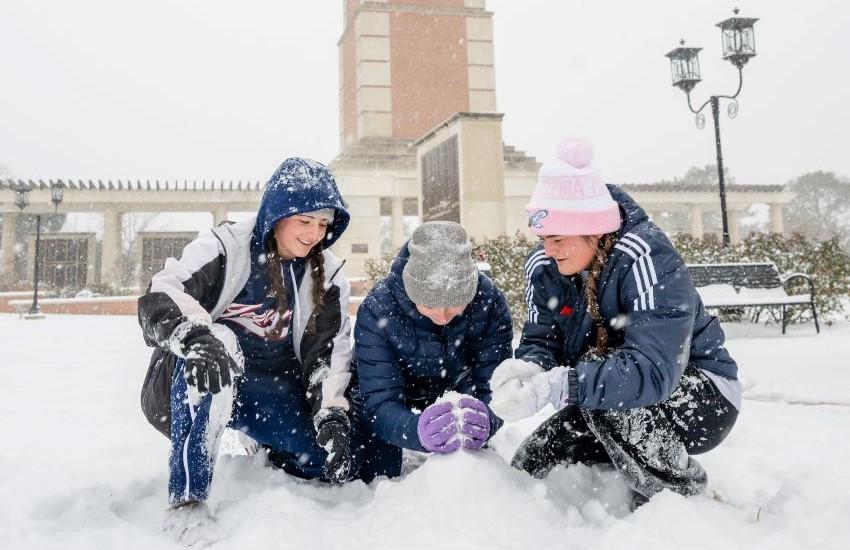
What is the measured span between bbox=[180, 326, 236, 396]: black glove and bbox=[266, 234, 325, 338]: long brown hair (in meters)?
0.47

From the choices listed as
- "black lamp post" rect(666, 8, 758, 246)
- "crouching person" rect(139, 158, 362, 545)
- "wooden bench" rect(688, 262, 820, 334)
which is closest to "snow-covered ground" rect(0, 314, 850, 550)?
"crouching person" rect(139, 158, 362, 545)

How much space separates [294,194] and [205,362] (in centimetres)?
75

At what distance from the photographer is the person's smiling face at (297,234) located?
2.25 metres

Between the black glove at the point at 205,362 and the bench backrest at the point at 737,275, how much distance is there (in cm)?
594

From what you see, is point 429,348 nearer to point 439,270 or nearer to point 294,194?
point 439,270

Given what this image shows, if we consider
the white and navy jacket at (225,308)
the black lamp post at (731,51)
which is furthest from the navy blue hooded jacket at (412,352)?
the black lamp post at (731,51)

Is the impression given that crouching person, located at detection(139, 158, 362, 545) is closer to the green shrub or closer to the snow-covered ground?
the snow-covered ground

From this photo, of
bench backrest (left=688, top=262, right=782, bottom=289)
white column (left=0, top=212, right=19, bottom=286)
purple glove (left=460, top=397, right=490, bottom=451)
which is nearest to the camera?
purple glove (left=460, top=397, right=490, bottom=451)

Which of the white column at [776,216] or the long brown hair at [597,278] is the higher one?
the white column at [776,216]

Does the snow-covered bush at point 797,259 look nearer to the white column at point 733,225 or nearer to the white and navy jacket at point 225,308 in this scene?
the white and navy jacket at point 225,308

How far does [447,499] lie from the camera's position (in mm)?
1738

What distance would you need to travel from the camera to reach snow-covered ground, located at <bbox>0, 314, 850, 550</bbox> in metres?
1.62

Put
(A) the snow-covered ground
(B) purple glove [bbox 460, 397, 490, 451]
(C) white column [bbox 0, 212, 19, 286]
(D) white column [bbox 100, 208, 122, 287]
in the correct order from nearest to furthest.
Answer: (A) the snow-covered ground
(B) purple glove [bbox 460, 397, 490, 451]
(C) white column [bbox 0, 212, 19, 286]
(D) white column [bbox 100, 208, 122, 287]

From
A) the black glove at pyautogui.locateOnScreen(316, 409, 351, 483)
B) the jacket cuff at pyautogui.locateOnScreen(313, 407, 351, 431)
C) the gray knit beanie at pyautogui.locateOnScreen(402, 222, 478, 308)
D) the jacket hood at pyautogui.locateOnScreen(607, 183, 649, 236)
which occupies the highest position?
the jacket hood at pyautogui.locateOnScreen(607, 183, 649, 236)
